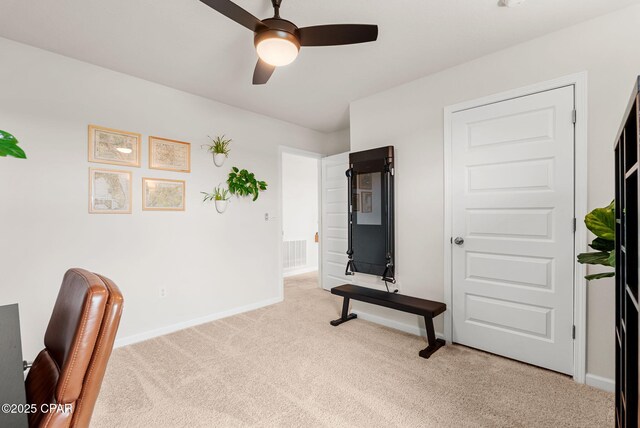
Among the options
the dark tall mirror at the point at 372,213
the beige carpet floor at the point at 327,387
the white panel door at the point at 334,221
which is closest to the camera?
the beige carpet floor at the point at 327,387

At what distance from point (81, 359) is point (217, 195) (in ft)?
9.68

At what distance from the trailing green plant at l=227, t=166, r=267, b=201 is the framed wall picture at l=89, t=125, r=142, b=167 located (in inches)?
39.7

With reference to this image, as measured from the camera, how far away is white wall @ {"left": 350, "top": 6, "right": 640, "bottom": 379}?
2.06 m

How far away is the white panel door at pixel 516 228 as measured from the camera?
2.24 m

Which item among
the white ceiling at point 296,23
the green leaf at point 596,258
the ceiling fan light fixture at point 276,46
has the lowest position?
the green leaf at point 596,258

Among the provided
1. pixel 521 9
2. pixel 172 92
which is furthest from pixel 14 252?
pixel 521 9

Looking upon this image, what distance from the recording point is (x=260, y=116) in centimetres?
404

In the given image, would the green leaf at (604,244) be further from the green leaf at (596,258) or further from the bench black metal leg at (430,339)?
the bench black metal leg at (430,339)

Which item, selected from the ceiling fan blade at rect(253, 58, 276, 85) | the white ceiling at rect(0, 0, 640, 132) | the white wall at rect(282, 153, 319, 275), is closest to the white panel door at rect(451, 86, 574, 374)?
the white ceiling at rect(0, 0, 640, 132)

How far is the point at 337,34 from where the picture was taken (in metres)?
1.75

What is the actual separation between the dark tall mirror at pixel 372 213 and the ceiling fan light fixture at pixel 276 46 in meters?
1.67

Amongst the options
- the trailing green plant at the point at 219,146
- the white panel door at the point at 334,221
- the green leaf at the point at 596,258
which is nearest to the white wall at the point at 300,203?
the white panel door at the point at 334,221

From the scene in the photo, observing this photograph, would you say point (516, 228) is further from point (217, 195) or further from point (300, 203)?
point (300, 203)

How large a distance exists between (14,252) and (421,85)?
3.72 metres
